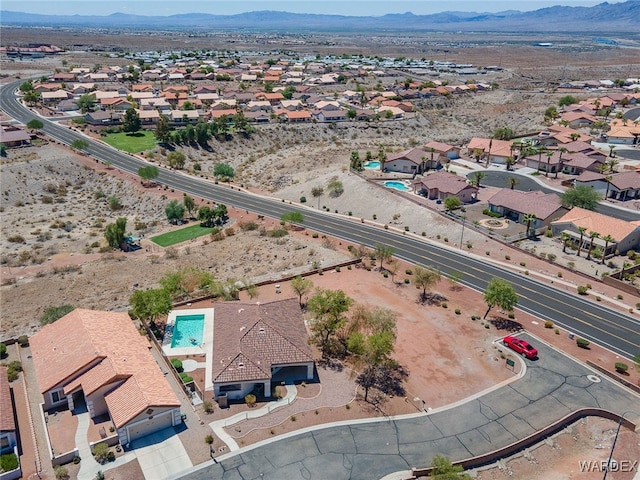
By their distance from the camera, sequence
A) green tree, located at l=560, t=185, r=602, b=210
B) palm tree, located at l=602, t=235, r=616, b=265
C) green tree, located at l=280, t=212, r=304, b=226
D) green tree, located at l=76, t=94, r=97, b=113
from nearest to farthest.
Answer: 1. palm tree, located at l=602, t=235, r=616, b=265
2. green tree, located at l=280, t=212, r=304, b=226
3. green tree, located at l=560, t=185, r=602, b=210
4. green tree, located at l=76, t=94, r=97, b=113

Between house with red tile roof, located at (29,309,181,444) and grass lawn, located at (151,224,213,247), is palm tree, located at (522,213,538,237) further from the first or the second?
house with red tile roof, located at (29,309,181,444)

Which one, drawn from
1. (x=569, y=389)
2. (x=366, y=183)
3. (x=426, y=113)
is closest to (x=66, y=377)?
(x=569, y=389)

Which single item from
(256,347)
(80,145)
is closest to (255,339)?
(256,347)

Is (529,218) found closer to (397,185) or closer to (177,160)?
(397,185)

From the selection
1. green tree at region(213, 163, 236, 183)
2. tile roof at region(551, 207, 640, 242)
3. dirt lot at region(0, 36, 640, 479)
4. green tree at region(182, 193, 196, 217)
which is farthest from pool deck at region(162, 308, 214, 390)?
green tree at region(213, 163, 236, 183)

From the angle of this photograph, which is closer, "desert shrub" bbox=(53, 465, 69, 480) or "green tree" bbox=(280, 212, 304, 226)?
"desert shrub" bbox=(53, 465, 69, 480)

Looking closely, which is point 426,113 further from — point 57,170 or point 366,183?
point 57,170

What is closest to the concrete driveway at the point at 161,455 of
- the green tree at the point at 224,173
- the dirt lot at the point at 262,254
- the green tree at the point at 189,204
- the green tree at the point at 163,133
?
the dirt lot at the point at 262,254
